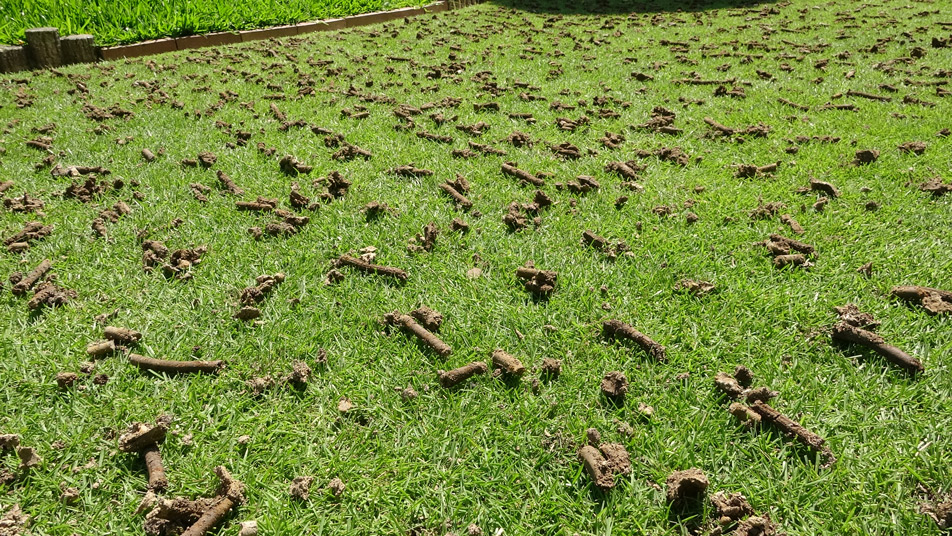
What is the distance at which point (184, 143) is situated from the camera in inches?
198

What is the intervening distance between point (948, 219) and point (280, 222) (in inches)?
172

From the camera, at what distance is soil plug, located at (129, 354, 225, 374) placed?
2451 mm

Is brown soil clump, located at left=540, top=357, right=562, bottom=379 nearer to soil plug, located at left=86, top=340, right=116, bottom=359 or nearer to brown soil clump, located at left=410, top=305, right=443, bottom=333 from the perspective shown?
brown soil clump, located at left=410, top=305, right=443, bottom=333

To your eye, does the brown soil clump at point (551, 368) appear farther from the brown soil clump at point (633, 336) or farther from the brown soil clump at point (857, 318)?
the brown soil clump at point (857, 318)

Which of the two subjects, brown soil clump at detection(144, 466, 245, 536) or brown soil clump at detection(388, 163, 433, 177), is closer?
brown soil clump at detection(144, 466, 245, 536)

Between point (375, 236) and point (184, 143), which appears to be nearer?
point (375, 236)

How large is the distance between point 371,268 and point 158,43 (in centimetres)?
831

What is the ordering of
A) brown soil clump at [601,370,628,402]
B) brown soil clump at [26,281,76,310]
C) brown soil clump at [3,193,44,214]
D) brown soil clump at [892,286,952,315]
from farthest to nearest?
1. brown soil clump at [3,193,44,214]
2. brown soil clump at [26,281,76,310]
3. brown soil clump at [892,286,952,315]
4. brown soil clump at [601,370,628,402]

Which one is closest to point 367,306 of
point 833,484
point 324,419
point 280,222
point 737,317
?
point 324,419

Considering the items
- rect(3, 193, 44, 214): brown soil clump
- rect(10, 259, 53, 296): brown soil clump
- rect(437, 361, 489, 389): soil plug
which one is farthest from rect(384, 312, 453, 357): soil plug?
rect(3, 193, 44, 214): brown soil clump

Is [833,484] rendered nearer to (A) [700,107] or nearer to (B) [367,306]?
(B) [367,306]

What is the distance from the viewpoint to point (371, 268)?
3162mm

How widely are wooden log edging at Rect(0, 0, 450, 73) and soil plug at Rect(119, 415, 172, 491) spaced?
836 centimetres

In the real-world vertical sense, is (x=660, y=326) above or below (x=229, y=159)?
below
